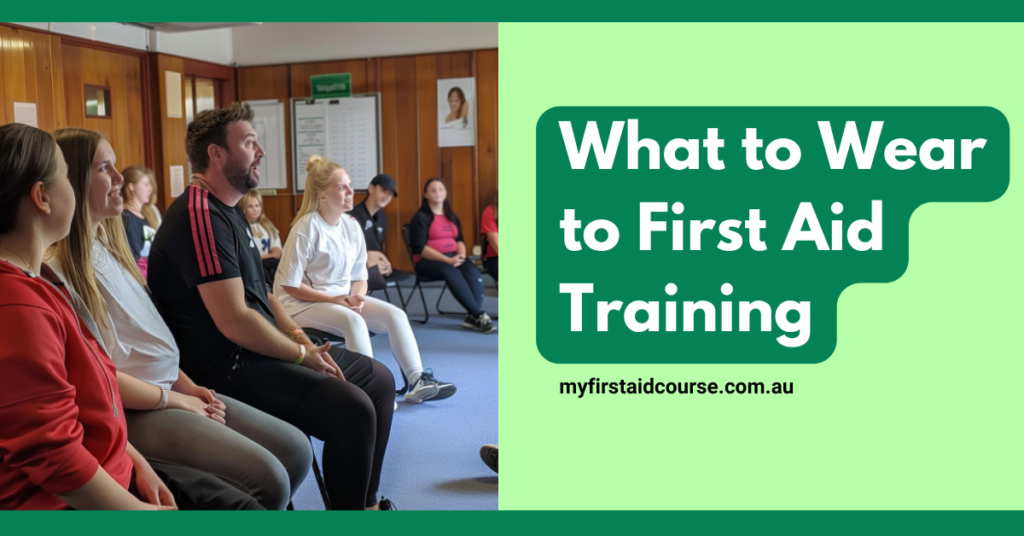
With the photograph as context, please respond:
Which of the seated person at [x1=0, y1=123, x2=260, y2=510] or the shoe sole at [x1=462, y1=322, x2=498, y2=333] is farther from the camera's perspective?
the shoe sole at [x1=462, y1=322, x2=498, y2=333]

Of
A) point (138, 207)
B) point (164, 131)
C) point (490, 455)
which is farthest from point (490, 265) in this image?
point (490, 455)

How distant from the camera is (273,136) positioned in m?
7.33

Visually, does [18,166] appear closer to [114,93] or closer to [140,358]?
[140,358]

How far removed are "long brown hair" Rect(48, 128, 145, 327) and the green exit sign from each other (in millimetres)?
5611

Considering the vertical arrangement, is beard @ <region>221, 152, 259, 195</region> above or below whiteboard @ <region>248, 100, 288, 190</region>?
below

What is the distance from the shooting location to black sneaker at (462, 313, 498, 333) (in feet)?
17.5

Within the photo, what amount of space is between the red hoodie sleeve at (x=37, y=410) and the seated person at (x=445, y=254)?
4.19m

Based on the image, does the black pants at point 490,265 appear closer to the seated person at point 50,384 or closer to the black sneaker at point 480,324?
the black sneaker at point 480,324

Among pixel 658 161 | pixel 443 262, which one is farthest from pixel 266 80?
pixel 658 161

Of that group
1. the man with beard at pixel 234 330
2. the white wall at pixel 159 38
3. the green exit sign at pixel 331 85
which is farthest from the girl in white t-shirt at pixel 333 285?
the green exit sign at pixel 331 85

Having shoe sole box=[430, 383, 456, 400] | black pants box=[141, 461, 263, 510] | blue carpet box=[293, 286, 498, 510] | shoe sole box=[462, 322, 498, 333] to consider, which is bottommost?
shoe sole box=[462, 322, 498, 333]

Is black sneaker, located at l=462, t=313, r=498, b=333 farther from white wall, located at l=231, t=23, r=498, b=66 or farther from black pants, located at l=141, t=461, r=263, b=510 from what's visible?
black pants, located at l=141, t=461, r=263, b=510

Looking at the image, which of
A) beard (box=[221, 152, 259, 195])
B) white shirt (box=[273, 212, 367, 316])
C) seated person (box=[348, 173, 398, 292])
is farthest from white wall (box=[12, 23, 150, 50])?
beard (box=[221, 152, 259, 195])

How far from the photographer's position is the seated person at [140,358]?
1617mm
